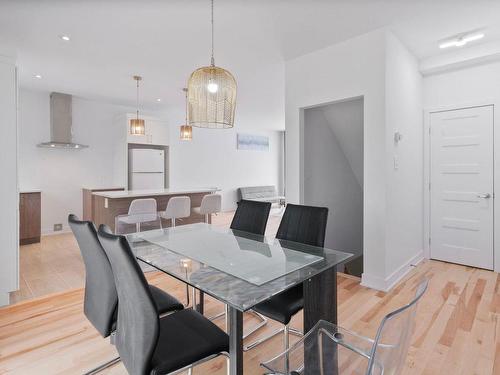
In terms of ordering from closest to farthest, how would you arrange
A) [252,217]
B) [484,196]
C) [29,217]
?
[252,217], [484,196], [29,217]

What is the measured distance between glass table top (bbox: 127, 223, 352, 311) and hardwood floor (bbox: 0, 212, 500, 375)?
501mm

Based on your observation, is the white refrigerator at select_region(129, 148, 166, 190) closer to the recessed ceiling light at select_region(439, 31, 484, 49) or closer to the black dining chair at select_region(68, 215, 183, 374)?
the black dining chair at select_region(68, 215, 183, 374)

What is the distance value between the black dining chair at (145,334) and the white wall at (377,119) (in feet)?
7.32

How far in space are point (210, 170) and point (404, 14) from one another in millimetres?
6024

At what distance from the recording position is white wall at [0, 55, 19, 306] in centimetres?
266

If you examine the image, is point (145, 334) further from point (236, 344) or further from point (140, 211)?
point (140, 211)

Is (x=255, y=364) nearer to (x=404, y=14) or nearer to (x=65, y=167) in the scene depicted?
(x=404, y=14)

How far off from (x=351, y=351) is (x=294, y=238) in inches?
37.6

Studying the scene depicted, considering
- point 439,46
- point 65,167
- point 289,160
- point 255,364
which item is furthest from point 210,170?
point 255,364

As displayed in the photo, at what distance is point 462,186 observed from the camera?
3.62 m

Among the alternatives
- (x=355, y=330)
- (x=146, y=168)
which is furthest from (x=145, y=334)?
(x=146, y=168)

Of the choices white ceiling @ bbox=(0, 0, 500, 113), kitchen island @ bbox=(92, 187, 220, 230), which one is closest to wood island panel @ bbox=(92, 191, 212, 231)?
kitchen island @ bbox=(92, 187, 220, 230)

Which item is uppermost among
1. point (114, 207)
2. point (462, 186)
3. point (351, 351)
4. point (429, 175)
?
point (429, 175)

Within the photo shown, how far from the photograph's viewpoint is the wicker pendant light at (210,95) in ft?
5.94
